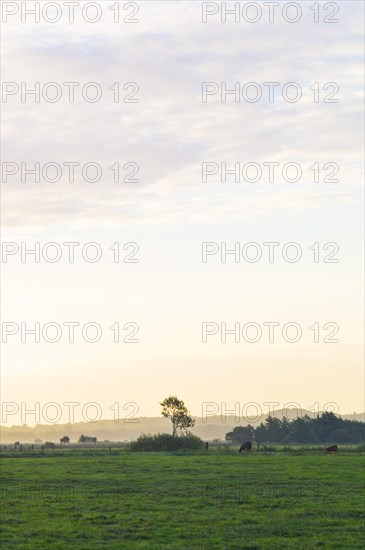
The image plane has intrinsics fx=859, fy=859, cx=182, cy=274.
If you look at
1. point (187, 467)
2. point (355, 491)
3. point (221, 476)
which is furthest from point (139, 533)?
point (187, 467)

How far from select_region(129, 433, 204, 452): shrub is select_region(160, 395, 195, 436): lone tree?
129 feet

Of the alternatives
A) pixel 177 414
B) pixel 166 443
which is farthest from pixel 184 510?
pixel 177 414

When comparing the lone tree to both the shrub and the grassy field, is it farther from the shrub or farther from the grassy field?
the grassy field

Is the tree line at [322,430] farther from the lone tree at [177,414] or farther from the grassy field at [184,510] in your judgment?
the grassy field at [184,510]

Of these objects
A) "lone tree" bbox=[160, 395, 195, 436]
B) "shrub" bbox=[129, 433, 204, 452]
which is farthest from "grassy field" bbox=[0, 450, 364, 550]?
"lone tree" bbox=[160, 395, 195, 436]

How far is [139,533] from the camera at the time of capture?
30609 mm

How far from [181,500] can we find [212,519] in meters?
6.15

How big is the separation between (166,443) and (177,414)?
41.9 meters

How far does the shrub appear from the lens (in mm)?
102875

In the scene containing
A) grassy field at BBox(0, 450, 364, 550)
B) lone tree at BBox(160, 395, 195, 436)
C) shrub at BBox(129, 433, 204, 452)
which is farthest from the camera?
lone tree at BBox(160, 395, 195, 436)

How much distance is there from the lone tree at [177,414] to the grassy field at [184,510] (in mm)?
87952

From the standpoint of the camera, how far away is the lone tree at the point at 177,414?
475 feet

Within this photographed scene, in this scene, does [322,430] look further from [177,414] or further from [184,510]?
[184,510]

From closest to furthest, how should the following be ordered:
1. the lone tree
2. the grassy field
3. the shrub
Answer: the grassy field < the shrub < the lone tree
